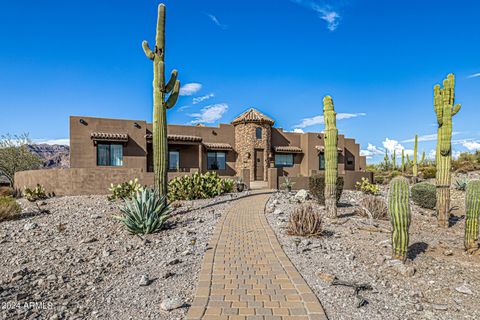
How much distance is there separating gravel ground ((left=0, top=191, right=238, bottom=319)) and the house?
18.5 feet

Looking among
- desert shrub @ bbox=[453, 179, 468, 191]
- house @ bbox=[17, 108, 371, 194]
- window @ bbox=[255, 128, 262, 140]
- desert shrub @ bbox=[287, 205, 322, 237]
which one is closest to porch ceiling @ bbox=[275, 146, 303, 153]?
house @ bbox=[17, 108, 371, 194]

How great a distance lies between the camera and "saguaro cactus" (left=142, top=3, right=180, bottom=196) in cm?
898

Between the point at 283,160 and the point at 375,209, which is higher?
the point at 283,160

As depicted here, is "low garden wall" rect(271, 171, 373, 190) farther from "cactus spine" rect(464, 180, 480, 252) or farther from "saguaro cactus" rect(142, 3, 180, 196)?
"cactus spine" rect(464, 180, 480, 252)

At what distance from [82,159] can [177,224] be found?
44.7 feet

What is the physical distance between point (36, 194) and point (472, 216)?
16328 mm

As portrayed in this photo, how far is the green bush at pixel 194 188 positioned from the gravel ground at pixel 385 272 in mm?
5158

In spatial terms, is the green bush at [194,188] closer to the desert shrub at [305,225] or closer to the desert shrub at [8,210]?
the desert shrub at [8,210]

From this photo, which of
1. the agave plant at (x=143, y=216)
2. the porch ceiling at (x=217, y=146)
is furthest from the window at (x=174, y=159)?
the agave plant at (x=143, y=216)

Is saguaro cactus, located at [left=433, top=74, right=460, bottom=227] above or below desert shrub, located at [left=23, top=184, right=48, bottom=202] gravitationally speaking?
above

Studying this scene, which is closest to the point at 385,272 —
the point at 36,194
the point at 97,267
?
the point at 97,267

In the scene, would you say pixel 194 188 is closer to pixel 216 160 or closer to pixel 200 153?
pixel 200 153

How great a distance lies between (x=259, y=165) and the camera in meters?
22.5

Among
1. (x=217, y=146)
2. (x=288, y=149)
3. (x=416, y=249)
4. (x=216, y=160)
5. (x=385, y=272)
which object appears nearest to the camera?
(x=385, y=272)
